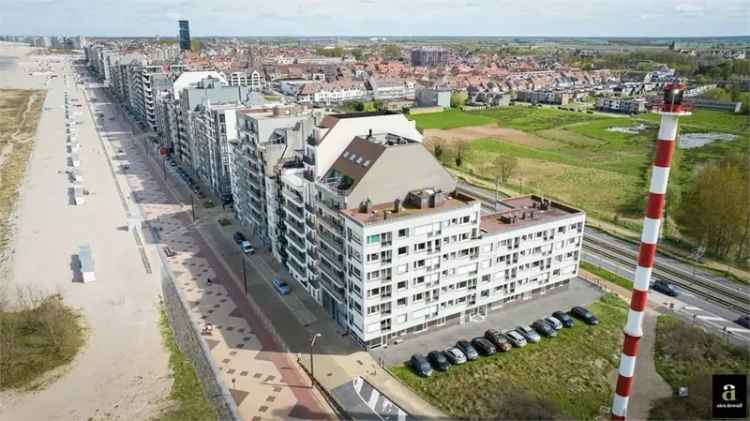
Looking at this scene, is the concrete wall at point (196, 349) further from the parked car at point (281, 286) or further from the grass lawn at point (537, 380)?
the grass lawn at point (537, 380)

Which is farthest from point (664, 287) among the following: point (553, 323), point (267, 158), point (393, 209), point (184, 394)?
point (184, 394)

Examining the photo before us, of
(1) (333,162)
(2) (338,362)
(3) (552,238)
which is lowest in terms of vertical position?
(2) (338,362)

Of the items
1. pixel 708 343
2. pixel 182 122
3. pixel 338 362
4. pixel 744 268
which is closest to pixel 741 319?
pixel 708 343

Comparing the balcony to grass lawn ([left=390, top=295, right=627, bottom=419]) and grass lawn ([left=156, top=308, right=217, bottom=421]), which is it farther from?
grass lawn ([left=390, top=295, right=627, bottom=419])

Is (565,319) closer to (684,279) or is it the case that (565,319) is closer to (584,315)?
(584,315)

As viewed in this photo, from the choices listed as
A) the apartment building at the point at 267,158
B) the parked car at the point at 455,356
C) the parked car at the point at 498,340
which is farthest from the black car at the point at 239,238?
the parked car at the point at 498,340

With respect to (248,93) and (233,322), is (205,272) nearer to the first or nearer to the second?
(233,322)

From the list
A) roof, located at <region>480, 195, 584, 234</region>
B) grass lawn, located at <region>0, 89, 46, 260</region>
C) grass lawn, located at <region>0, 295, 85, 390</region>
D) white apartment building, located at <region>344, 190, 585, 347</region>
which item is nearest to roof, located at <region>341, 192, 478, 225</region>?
white apartment building, located at <region>344, 190, 585, 347</region>
